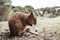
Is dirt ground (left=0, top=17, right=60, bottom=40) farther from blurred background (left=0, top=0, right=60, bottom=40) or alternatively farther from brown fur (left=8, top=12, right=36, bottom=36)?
brown fur (left=8, top=12, right=36, bottom=36)

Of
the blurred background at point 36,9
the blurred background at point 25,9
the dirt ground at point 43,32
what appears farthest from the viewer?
the blurred background at point 25,9

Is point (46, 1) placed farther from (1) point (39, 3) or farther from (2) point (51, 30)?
(2) point (51, 30)

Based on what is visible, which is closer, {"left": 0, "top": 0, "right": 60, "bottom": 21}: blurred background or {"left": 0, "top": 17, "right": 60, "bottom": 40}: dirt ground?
{"left": 0, "top": 17, "right": 60, "bottom": 40}: dirt ground

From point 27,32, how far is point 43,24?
31.7 inches

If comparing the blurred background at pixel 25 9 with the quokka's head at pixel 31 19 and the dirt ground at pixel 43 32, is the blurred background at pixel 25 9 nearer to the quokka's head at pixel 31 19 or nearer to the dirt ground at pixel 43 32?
the dirt ground at pixel 43 32

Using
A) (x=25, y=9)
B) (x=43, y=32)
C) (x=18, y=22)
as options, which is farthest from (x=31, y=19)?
(x=25, y=9)

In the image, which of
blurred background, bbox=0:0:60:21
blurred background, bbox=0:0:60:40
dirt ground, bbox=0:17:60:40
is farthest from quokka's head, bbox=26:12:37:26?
blurred background, bbox=0:0:60:21

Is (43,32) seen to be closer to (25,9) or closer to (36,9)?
(25,9)

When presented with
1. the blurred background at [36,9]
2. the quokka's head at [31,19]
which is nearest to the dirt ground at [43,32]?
the blurred background at [36,9]

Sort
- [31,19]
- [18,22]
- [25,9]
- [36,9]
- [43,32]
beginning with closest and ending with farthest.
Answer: [31,19]
[18,22]
[43,32]
[25,9]
[36,9]

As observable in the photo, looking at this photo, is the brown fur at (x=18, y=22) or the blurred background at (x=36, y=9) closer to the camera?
the brown fur at (x=18, y=22)

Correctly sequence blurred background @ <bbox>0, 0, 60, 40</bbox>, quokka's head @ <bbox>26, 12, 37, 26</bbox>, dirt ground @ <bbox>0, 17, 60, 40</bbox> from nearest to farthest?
quokka's head @ <bbox>26, 12, 37, 26</bbox>
dirt ground @ <bbox>0, 17, 60, 40</bbox>
blurred background @ <bbox>0, 0, 60, 40</bbox>

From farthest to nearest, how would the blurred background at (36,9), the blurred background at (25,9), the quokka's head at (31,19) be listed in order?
the blurred background at (25,9) → the blurred background at (36,9) → the quokka's head at (31,19)

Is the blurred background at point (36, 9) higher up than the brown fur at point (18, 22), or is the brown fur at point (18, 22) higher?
the brown fur at point (18, 22)
